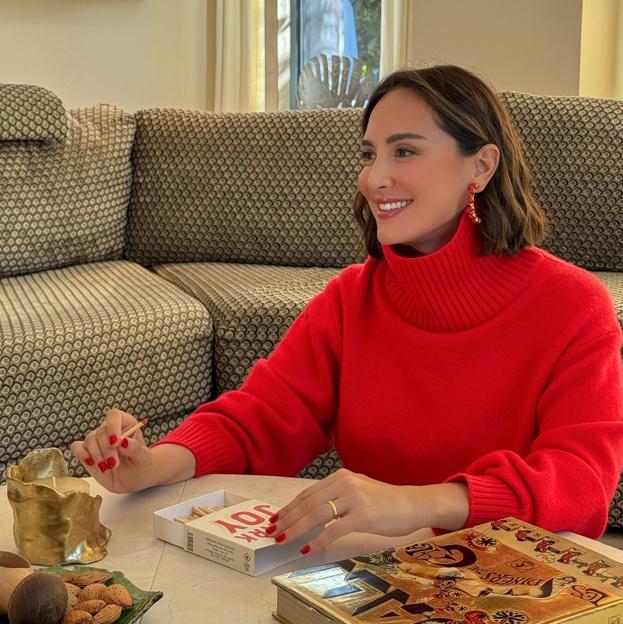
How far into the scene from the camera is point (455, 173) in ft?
4.26

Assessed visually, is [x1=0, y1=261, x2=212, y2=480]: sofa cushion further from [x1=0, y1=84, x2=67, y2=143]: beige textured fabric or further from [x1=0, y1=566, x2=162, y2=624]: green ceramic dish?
[x1=0, y1=566, x2=162, y2=624]: green ceramic dish

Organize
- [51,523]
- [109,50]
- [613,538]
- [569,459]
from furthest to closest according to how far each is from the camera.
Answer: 1. [109,50]
2. [613,538]
3. [569,459]
4. [51,523]

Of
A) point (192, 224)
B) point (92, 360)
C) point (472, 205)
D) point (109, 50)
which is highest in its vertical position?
point (109, 50)

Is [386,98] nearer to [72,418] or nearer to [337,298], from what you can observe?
[337,298]

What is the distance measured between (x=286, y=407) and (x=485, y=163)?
0.42m

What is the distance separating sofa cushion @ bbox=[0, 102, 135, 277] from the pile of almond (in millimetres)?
1812

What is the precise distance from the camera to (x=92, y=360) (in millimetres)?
1948

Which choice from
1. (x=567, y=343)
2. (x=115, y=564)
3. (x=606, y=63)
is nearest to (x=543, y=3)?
(x=606, y=63)

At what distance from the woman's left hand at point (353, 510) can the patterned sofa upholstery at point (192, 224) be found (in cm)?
111

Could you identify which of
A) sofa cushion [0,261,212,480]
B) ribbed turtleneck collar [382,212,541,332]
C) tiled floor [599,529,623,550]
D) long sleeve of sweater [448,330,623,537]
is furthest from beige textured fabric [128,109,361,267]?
long sleeve of sweater [448,330,623,537]

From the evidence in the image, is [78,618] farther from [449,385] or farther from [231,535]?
[449,385]

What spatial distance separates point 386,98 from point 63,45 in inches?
114

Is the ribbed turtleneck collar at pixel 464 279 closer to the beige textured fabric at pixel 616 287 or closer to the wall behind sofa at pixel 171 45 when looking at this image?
the beige textured fabric at pixel 616 287

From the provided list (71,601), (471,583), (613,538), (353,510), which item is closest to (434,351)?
(353,510)
